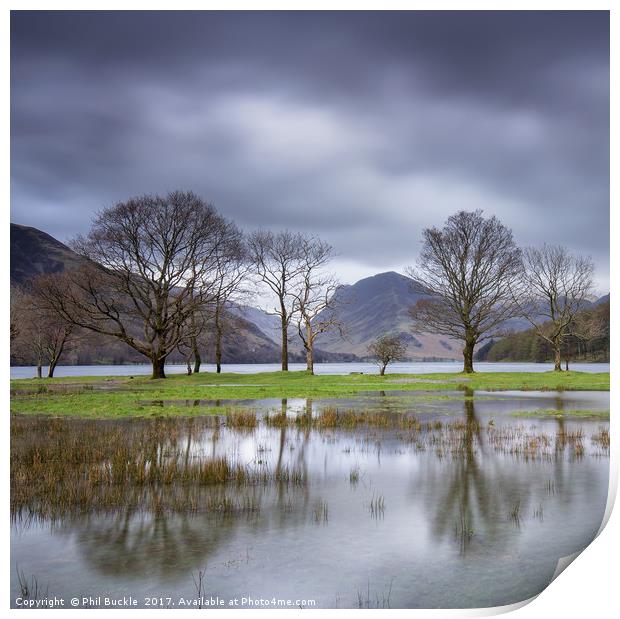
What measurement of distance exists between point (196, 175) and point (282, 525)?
10.3 meters

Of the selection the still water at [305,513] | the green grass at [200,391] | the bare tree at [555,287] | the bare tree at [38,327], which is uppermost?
the bare tree at [555,287]

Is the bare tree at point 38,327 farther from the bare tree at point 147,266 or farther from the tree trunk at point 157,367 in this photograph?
the tree trunk at point 157,367

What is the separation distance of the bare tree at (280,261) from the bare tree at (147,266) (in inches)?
440

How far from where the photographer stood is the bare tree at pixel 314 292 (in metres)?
59.9

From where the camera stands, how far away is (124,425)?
19.1m

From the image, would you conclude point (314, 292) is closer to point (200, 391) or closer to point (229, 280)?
point (229, 280)

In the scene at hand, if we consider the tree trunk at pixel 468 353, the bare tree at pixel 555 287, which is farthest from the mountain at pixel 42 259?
the bare tree at pixel 555 287

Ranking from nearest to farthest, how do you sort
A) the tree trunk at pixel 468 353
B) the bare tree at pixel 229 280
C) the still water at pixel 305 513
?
1. the still water at pixel 305 513
2. the bare tree at pixel 229 280
3. the tree trunk at pixel 468 353

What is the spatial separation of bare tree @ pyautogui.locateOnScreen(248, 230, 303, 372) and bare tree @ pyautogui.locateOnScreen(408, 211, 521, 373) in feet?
41.6

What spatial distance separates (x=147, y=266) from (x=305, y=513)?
136 ft

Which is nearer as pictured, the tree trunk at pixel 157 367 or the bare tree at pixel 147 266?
the bare tree at pixel 147 266

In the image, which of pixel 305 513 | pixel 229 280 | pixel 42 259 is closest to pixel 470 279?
pixel 229 280
